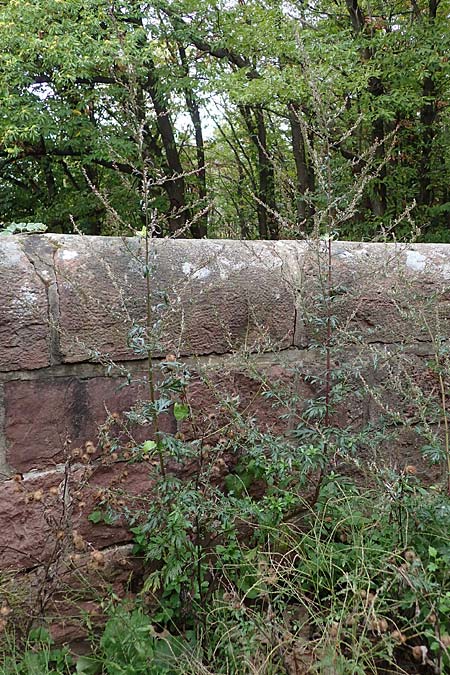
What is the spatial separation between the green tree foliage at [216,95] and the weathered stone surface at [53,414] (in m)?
3.62

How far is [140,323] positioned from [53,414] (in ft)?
0.96

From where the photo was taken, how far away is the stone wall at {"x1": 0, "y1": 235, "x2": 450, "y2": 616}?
1396mm

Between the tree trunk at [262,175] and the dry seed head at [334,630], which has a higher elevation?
the tree trunk at [262,175]

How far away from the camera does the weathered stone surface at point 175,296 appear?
144cm

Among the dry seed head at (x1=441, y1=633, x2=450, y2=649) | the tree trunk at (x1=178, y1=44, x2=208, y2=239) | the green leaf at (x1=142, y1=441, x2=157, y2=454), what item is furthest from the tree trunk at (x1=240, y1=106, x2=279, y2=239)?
the dry seed head at (x1=441, y1=633, x2=450, y2=649)

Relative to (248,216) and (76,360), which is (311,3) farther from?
(76,360)

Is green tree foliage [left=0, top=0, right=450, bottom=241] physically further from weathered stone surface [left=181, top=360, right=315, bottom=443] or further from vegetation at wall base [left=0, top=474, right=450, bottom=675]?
vegetation at wall base [left=0, top=474, right=450, bottom=675]

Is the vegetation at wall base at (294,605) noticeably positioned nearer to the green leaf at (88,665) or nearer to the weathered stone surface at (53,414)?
the green leaf at (88,665)

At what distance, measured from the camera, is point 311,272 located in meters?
1.73

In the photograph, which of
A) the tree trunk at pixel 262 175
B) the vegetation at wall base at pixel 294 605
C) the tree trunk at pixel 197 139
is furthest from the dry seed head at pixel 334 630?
the tree trunk at pixel 262 175

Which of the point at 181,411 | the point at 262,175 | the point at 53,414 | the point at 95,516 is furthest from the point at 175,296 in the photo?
the point at 262,175

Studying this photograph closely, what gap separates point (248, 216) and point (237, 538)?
712 cm

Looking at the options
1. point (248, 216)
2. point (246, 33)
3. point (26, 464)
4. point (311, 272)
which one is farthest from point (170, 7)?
point (26, 464)

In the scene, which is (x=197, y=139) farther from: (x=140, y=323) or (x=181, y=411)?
(x=181, y=411)
